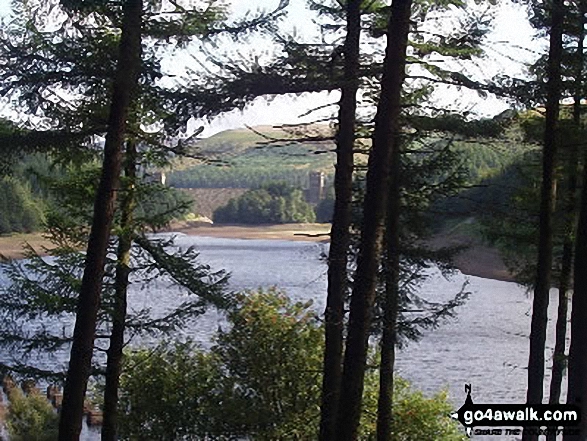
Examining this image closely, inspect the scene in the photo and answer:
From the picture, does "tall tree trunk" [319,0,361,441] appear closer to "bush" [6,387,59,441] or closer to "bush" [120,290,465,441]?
"bush" [120,290,465,441]

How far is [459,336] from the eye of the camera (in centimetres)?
3170

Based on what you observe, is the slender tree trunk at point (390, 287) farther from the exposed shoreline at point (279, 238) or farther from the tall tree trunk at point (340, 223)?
the exposed shoreline at point (279, 238)

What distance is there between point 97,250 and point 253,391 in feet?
26.9

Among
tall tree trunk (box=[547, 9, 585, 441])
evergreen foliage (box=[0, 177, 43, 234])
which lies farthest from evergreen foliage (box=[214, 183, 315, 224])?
tall tree trunk (box=[547, 9, 585, 441])

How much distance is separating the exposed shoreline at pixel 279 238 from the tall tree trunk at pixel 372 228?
1167cm

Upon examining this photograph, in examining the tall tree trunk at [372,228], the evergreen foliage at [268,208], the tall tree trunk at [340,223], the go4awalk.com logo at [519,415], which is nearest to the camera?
the tall tree trunk at [372,228]

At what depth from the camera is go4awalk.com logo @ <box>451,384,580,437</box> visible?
9469mm

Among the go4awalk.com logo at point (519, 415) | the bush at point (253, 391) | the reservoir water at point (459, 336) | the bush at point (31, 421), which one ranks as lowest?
the bush at point (31, 421)

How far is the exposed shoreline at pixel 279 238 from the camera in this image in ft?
188

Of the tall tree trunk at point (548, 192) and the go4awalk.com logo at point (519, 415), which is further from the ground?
the tall tree trunk at point (548, 192)

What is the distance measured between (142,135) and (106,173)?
0.97 metres

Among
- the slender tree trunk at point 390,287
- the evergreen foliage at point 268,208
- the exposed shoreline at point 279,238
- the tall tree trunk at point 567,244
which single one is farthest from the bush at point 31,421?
the evergreen foliage at point 268,208

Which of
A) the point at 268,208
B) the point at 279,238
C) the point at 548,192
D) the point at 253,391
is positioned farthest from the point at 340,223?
the point at 268,208

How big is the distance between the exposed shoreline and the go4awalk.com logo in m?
9.18
